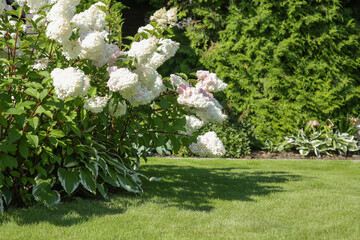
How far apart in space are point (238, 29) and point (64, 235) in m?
6.66

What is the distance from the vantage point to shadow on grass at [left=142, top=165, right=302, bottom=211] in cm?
386

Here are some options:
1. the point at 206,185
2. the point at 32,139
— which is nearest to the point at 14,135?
the point at 32,139

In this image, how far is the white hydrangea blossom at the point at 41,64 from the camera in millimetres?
3203

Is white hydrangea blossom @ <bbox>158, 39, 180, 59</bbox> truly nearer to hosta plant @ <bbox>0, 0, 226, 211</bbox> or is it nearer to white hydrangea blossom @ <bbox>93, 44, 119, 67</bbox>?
hosta plant @ <bbox>0, 0, 226, 211</bbox>

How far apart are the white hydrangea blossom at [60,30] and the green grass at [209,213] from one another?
1.28 m

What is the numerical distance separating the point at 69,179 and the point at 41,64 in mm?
944

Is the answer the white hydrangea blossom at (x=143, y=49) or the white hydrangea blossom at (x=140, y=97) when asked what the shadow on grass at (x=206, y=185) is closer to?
the white hydrangea blossom at (x=140, y=97)

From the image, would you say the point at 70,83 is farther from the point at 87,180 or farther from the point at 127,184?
the point at 127,184

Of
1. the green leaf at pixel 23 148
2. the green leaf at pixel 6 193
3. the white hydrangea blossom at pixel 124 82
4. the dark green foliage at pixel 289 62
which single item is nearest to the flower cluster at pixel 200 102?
the white hydrangea blossom at pixel 124 82

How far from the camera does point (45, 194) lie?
328 cm

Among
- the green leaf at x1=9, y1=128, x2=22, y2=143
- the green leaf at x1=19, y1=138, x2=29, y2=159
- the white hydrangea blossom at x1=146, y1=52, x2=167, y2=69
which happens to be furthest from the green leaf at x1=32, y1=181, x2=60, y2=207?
the white hydrangea blossom at x1=146, y1=52, x2=167, y2=69

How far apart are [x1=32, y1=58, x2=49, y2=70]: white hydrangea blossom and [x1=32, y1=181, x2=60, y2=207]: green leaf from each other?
912 mm

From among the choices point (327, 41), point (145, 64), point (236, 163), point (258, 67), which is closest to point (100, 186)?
point (145, 64)

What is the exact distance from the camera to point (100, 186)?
11.6 feet
